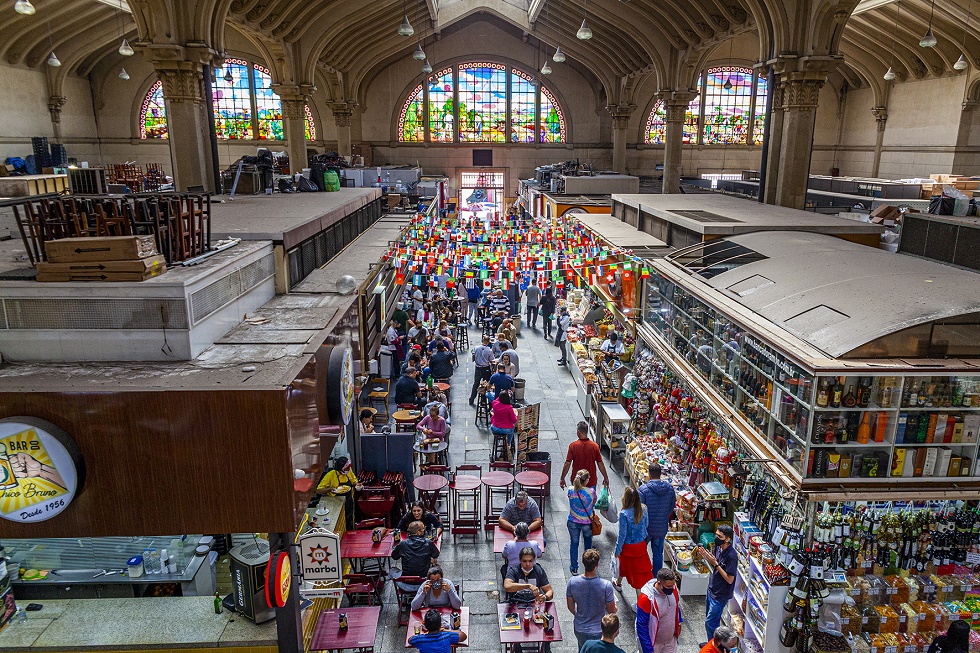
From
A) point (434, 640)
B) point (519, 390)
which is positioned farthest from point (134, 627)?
point (519, 390)

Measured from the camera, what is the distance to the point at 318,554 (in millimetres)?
5504

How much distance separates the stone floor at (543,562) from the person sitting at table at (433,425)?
0.81 metres

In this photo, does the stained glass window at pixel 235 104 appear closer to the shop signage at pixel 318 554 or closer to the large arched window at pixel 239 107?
the large arched window at pixel 239 107

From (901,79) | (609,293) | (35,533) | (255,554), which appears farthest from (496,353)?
(901,79)

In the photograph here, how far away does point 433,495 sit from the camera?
868cm

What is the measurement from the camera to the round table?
8.38 m

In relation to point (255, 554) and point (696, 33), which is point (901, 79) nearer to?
point (696, 33)

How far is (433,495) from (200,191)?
7.35 meters

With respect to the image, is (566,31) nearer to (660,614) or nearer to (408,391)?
(408,391)

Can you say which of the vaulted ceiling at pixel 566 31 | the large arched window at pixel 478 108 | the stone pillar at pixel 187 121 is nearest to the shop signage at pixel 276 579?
the stone pillar at pixel 187 121

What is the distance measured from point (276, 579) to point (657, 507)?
4.13 metres

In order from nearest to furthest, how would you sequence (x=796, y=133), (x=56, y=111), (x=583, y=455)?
(x=583, y=455)
(x=796, y=133)
(x=56, y=111)

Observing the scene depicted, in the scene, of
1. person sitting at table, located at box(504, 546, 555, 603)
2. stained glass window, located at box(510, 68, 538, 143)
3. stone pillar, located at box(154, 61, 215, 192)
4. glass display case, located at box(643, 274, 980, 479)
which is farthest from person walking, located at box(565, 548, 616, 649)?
stained glass window, located at box(510, 68, 538, 143)

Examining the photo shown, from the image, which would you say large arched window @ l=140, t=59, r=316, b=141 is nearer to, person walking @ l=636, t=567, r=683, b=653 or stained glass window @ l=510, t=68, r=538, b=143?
stained glass window @ l=510, t=68, r=538, b=143
